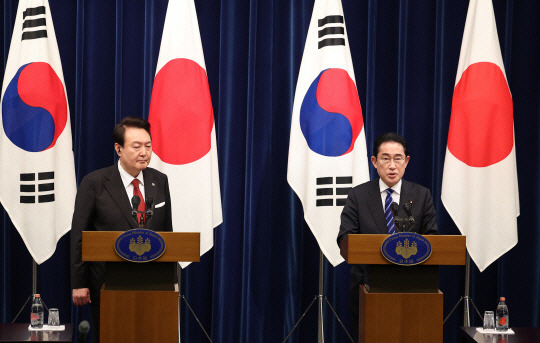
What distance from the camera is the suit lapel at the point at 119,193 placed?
3.73 meters

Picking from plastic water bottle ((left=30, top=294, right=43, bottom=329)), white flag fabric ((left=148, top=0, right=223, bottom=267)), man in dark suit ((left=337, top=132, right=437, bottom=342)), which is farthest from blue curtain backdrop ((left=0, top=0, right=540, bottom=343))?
plastic water bottle ((left=30, top=294, right=43, bottom=329))

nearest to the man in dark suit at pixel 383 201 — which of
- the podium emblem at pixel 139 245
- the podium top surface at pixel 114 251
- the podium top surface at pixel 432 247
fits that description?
the podium top surface at pixel 432 247

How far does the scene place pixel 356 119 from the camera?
4.95m

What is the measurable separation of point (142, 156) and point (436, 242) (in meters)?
1.66

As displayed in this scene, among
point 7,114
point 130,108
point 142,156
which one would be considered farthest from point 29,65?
point 142,156

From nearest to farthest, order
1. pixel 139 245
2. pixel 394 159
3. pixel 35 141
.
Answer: pixel 139 245 < pixel 394 159 < pixel 35 141

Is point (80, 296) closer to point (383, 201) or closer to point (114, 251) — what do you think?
point (114, 251)

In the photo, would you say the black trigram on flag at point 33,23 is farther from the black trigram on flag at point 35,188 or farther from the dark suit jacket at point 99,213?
the dark suit jacket at point 99,213

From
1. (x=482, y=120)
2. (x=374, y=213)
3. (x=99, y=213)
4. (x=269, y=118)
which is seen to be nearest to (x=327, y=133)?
(x=269, y=118)

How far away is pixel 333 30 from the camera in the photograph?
4988 millimetres

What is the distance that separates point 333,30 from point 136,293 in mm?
2617

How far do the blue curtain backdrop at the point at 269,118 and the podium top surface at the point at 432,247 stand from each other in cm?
222

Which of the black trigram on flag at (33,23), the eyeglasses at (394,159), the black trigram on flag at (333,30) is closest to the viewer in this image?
the eyeglasses at (394,159)

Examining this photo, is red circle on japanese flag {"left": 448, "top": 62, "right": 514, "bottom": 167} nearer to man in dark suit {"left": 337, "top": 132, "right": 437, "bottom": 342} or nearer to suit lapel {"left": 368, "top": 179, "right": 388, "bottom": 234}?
man in dark suit {"left": 337, "top": 132, "right": 437, "bottom": 342}
